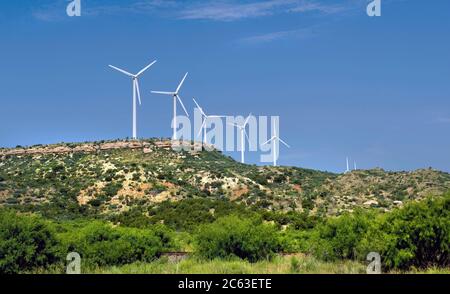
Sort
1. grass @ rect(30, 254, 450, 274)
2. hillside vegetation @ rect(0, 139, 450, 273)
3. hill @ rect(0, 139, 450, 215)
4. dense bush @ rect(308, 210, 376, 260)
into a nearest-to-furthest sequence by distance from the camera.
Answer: grass @ rect(30, 254, 450, 274) → hillside vegetation @ rect(0, 139, 450, 273) → dense bush @ rect(308, 210, 376, 260) → hill @ rect(0, 139, 450, 215)

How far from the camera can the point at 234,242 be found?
1372 inches

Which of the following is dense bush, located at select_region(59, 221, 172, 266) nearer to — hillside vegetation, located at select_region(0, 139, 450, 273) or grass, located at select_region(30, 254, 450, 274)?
hillside vegetation, located at select_region(0, 139, 450, 273)

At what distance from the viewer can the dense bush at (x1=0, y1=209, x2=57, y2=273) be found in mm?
31328

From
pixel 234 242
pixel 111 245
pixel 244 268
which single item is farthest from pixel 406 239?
pixel 111 245

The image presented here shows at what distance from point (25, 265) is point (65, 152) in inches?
3616

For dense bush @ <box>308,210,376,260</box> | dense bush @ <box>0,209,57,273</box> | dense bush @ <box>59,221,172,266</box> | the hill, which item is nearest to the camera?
dense bush @ <box>0,209,57,273</box>

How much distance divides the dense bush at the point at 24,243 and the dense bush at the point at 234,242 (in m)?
7.30

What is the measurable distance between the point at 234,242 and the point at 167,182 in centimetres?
6671

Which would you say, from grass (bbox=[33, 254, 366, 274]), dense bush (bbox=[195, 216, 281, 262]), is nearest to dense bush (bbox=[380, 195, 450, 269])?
grass (bbox=[33, 254, 366, 274])

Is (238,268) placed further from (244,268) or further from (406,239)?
(406,239)

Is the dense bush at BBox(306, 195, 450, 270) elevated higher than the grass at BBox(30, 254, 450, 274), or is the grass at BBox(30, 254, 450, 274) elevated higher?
the dense bush at BBox(306, 195, 450, 270)

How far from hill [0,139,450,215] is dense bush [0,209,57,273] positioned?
5117 cm

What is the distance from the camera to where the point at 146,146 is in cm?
12269

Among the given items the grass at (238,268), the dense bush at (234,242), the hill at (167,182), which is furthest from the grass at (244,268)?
the hill at (167,182)
